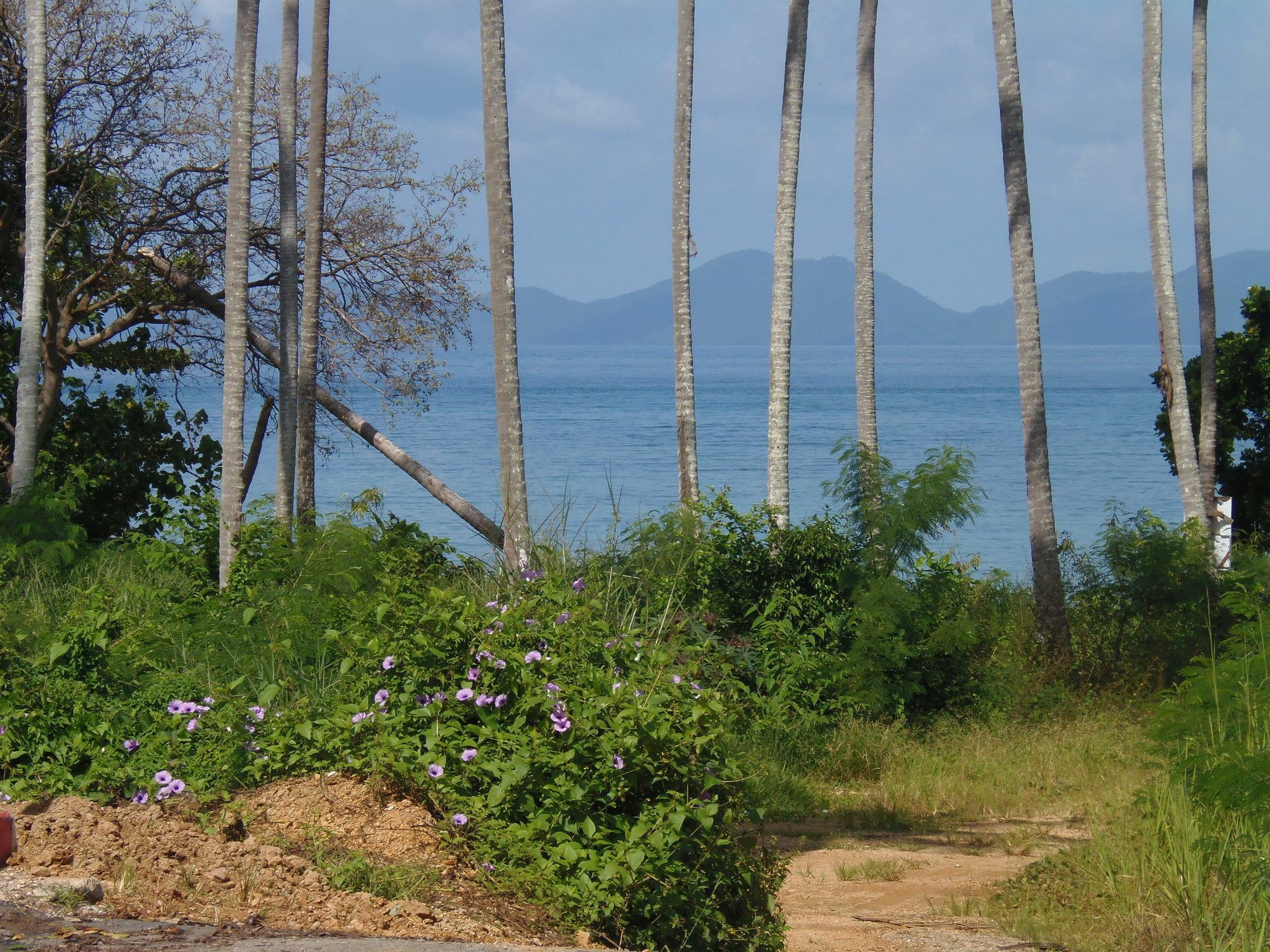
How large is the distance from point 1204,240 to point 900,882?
1129 centimetres

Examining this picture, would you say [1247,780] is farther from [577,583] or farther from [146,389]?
[146,389]

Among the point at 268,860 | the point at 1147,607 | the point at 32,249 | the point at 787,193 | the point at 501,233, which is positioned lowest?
the point at 268,860

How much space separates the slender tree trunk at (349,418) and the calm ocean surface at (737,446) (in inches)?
14.0

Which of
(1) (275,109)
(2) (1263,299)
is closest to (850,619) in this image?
(1) (275,109)

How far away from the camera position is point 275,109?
14.0 meters

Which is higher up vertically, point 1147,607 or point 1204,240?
point 1204,240

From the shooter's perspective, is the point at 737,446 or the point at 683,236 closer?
the point at 683,236

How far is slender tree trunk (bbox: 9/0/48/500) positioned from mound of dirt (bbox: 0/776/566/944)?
786 centimetres

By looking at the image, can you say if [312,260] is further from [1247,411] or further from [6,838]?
[1247,411]

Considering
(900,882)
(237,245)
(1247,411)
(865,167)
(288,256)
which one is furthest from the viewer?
(1247,411)

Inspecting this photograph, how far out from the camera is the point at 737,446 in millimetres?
51125

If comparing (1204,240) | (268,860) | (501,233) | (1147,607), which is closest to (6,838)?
(268,860)

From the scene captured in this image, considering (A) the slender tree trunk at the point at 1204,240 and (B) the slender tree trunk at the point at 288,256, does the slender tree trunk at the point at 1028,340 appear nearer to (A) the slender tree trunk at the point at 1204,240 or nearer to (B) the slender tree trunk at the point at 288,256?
(A) the slender tree trunk at the point at 1204,240

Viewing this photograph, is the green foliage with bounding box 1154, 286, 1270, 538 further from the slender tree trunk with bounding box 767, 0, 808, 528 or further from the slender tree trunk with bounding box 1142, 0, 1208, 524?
the slender tree trunk with bounding box 767, 0, 808, 528
